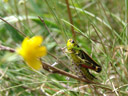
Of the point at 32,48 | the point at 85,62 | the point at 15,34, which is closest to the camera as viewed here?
the point at 32,48

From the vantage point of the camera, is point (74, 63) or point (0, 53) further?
point (0, 53)

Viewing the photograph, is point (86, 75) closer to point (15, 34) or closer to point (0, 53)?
point (0, 53)

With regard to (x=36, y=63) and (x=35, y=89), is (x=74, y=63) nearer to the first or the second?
(x=35, y=89)

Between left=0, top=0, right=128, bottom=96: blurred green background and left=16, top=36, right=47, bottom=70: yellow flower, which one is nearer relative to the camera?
left=16, top=36, right=47, bottom=70: yellow flower

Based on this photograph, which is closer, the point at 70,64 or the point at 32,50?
the point at 32,50

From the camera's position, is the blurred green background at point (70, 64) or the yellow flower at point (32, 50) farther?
the blurred green background at point (70, 64)

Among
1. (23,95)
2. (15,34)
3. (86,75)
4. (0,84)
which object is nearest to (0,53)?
(0,84)

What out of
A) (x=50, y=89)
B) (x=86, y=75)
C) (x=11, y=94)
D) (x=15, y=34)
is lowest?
(x=11, y=94)

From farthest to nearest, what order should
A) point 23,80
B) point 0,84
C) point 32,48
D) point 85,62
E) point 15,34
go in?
point 15,34 → point 23,80 → point 0,84 → point 85,62 → point 32,48

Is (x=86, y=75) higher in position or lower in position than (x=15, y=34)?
lower

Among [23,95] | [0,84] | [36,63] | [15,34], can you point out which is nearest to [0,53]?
[0,84]
